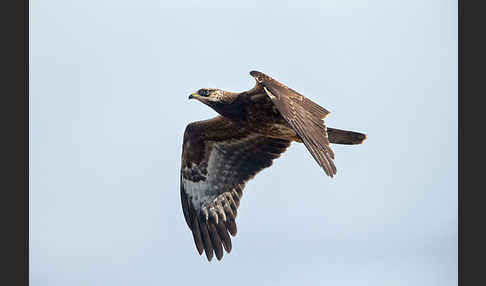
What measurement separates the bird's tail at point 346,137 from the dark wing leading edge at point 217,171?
87 centimetres

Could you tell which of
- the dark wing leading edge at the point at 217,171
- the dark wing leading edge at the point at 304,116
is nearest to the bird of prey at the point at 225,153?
the dark wing leading edge at the point at 217,171

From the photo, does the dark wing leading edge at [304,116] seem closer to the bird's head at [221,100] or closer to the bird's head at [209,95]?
the bird's head at [221,100]

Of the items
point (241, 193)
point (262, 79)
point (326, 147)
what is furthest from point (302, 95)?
point (241, 193)

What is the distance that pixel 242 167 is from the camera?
1228 cm

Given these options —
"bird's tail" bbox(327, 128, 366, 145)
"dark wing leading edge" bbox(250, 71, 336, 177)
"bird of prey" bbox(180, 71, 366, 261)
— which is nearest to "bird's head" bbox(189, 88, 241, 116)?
"bird of prey" bbox(180, 71, 366, 261)

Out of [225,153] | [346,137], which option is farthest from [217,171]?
[346,137]

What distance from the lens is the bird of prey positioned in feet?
36.1

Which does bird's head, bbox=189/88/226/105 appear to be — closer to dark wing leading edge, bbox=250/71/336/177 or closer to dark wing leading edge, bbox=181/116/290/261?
dark wing leading edge, bbox=250/71/336/177

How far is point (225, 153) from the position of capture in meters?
12.3

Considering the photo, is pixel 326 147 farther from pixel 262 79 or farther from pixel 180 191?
pixel 180 191

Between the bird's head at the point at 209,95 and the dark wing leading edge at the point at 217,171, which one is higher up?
the bird's head at the point at 209,95

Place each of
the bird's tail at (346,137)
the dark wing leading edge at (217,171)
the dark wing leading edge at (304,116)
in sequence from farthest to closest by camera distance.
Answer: the dark wing leading edge at (217,171)
the bird's tail at (346,137)
the dark wing leading edge at (304,116)

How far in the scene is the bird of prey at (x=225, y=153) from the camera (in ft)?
36.1

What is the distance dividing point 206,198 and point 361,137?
2.41 metres
